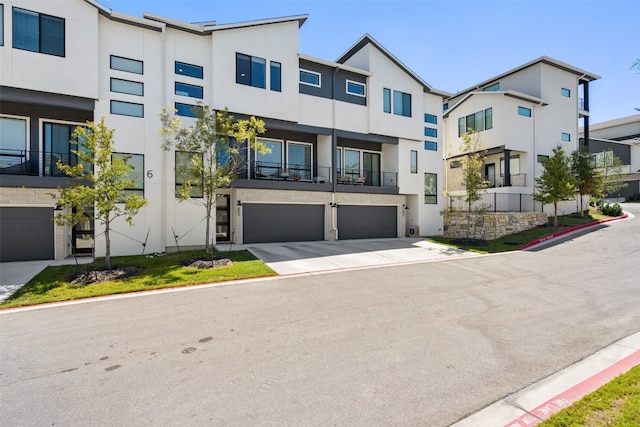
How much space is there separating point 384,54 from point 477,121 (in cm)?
1117

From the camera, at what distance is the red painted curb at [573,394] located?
11.3 ft

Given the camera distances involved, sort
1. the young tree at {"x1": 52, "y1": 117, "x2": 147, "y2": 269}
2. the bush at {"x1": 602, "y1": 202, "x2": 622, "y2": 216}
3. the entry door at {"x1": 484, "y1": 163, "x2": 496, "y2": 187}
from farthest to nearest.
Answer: the entry door at {"x1": 484, "y1": 163, "x2": 496, "y2": 187} → the bush at {"x1": 602, "y1": 202, "x2": 622, "y2": 216} → the young tree at {"x1": 52, "y1": 117, "x2": 147, "y2": 269}

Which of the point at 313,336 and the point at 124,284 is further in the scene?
the point at 124,284

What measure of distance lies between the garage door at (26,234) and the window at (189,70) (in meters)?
8.53

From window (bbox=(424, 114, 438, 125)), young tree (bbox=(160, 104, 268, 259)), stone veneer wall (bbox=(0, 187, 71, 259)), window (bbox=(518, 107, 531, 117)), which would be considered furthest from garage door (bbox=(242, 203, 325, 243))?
window (bbox=(518, 107, 531, 117))

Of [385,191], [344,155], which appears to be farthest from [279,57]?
[385,191]

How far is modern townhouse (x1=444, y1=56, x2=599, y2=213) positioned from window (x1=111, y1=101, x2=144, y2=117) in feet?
70.5

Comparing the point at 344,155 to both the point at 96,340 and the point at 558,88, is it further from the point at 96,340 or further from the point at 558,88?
the point at 558,88

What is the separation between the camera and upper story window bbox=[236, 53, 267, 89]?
53.8ft

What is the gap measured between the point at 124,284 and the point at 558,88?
34.3 meters

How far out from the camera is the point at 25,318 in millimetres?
7020

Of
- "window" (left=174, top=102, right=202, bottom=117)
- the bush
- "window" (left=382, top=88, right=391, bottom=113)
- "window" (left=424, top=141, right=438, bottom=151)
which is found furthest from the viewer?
the bush

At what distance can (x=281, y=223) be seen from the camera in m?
18.5

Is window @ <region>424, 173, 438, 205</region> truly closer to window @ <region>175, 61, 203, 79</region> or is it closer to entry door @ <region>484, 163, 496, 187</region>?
entry door @ <region>484, 163, 496, 187</region>
